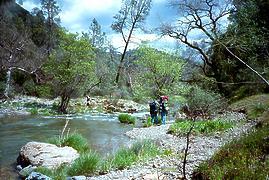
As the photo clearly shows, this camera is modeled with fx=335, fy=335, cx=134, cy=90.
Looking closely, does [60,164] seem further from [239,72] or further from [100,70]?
[100,70]

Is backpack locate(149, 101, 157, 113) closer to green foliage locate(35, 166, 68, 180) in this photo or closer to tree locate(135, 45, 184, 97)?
green foliage locate(35, 166, 68, 180)

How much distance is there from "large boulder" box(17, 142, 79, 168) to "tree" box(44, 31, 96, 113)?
17.6m

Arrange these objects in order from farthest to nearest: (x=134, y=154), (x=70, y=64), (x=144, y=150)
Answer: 1. (x=70, y=64)
2. (x=144, y=150)
3. (x=134, y=154)

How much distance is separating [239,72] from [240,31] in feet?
8.58

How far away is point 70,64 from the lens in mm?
28812

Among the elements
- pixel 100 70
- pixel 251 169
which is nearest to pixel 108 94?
pixel 100 70

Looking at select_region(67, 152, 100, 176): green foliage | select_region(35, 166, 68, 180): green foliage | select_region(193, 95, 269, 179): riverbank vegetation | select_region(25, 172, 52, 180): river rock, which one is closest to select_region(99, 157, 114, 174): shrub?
select_region(67, 152, 100, 176): green foliage

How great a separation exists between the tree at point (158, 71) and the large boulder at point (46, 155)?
2001 cm

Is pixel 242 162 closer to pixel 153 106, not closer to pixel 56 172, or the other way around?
pixel 56 172

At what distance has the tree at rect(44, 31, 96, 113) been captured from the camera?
28266mm

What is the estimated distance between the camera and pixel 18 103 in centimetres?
2869

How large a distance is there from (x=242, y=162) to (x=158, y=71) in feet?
84.2

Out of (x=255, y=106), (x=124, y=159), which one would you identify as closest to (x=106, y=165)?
(x=124, y=159)

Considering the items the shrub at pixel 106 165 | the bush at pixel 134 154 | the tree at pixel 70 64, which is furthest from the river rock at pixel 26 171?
the tree at pixel 70 64
